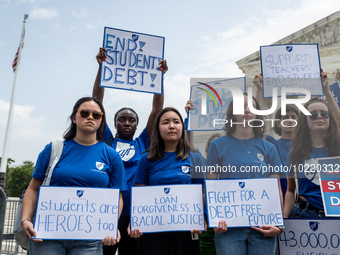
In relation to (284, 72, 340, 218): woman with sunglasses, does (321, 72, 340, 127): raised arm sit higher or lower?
higher

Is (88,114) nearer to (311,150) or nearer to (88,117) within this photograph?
(88,117)

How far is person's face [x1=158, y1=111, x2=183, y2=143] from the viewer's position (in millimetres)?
3230

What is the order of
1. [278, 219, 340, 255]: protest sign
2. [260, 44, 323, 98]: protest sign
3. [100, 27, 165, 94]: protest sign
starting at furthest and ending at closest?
1. [100, 27, 165, 94]: protest sign
2. [260, 44, 323, 98]: protest sign
3. [278, 219, 340, 255]: protest sign

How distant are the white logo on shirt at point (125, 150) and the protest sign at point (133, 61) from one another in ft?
2.75

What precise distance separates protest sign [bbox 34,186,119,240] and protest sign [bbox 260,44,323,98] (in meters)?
2.20

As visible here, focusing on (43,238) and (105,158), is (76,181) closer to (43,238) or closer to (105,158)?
(105,158)

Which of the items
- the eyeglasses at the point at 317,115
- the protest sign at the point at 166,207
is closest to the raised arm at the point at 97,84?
the protest sign at the point at 166,207

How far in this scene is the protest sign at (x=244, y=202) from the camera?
295cm

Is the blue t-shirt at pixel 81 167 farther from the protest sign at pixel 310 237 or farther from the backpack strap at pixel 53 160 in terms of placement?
the protest sign at pixel 310 237

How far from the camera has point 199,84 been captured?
410 centimetres

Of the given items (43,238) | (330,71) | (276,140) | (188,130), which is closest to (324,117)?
(276,140)

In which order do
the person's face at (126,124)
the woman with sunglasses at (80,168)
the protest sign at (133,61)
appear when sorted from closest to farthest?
1. the woman with sunglasses at (80,168)
2. the person's face at (126,124)
3. the protest sign at (133,61)

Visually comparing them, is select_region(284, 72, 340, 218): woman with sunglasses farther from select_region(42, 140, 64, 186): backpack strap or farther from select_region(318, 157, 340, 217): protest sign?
select_region(42, 140, 64, 186): backpack strap

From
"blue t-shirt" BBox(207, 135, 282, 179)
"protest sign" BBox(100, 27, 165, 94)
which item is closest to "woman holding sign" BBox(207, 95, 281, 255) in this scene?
"blue t-shirt" BBox(207, 135, 282, 179)
